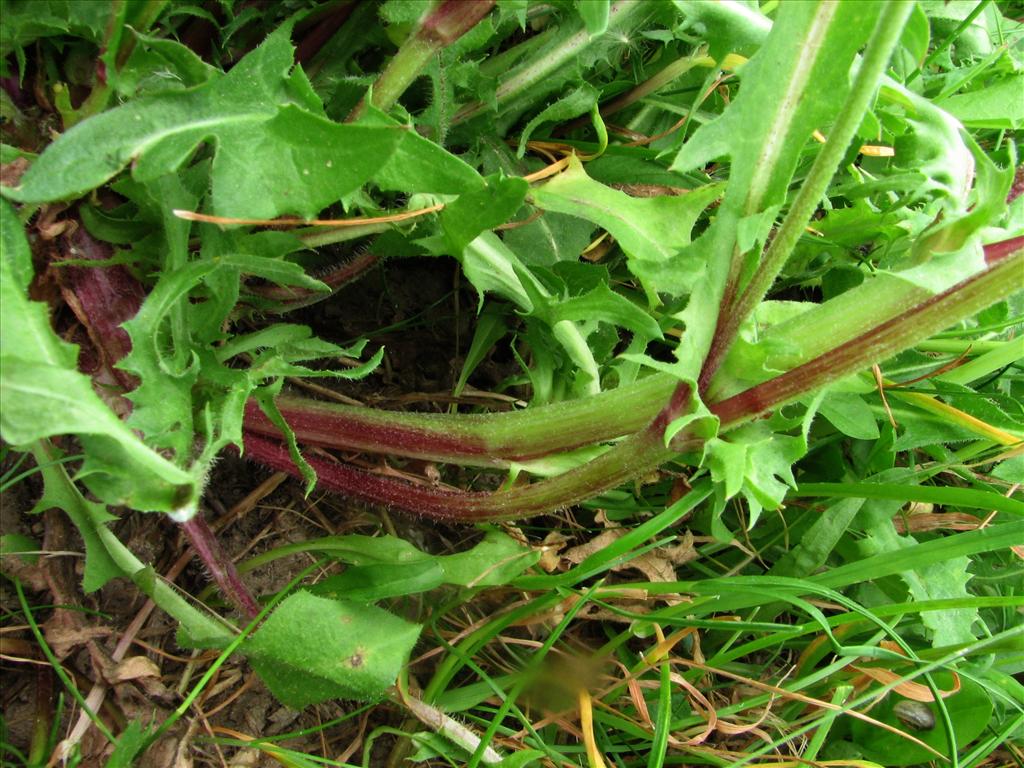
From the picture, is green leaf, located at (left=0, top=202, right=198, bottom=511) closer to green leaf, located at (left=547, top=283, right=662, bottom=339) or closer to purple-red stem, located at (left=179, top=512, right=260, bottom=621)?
purple-red stem, located at (left=179, top=512, right=260, bottom=621)

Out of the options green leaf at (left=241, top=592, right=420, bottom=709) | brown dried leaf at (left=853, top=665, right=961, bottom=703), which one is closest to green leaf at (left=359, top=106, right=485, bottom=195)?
green leaf at (left=241, top=592, right=420, bottom=709)

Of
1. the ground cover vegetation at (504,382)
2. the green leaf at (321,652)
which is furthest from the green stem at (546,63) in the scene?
the green leaf at (321,652)

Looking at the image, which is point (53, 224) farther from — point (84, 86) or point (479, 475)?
point (479, 475)

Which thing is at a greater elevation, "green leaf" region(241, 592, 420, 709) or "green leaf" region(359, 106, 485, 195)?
"green leaf" region(359, 106, 485, 195)

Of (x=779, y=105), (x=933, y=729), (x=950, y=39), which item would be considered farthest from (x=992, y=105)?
(x=933, y=729)

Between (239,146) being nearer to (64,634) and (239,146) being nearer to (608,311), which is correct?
(608,311)

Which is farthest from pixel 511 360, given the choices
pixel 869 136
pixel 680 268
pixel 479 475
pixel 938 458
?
pixel 938 458

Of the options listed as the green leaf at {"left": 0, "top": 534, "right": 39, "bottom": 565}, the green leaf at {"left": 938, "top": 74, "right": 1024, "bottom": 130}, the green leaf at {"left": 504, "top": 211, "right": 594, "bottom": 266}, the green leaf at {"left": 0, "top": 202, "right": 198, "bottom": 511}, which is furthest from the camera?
the green leaf at {"left": 938, "top": 74, "right": 1024, "bottom": 130}

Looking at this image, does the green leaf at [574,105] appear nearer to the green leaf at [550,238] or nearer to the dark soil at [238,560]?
the green leaf at [550,238]
